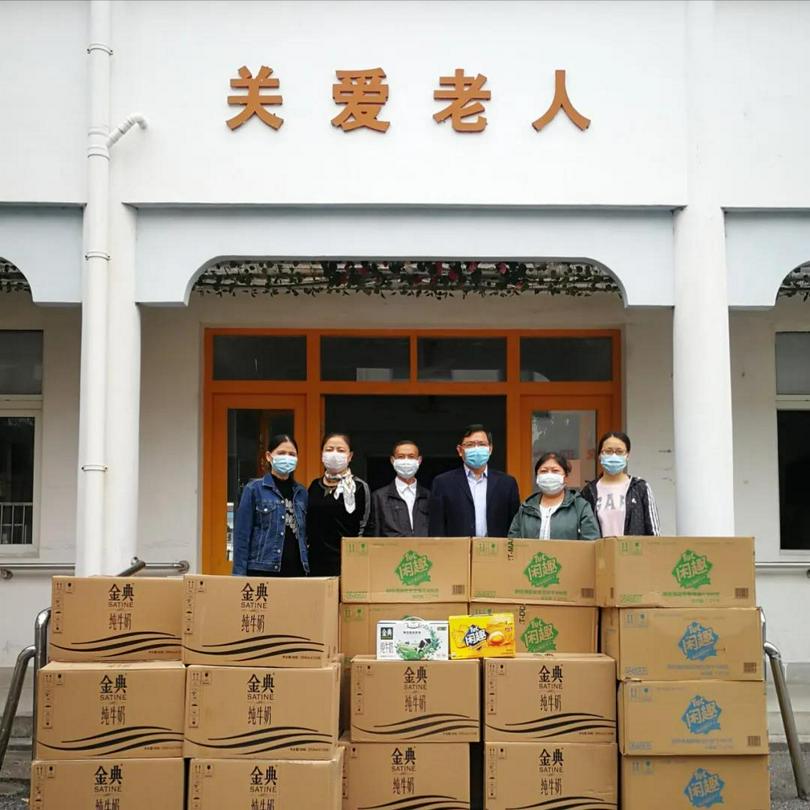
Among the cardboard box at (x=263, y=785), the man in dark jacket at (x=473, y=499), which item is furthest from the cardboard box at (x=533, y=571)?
the cardboard box at (x=263, y=785)

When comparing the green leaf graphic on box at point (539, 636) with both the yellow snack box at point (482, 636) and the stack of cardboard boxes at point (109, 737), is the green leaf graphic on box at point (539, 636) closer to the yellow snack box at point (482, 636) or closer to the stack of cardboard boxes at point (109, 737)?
the yellow snack box at point (482, 636)

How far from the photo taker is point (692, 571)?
4996 mm

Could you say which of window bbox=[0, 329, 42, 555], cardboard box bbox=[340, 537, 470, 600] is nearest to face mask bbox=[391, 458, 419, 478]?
cardboard box bbox=[340, 537, 470, 600]

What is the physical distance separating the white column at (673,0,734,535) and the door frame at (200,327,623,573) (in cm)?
218

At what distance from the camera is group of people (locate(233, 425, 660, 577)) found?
5816 millimetres

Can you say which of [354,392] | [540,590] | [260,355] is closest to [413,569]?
[540,590]

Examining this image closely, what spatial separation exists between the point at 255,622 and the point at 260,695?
11.8 inches

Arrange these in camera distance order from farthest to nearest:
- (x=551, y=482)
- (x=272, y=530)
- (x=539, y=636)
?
(x=272, y=530)
(x=551, y=482)
(x=539, y=636)

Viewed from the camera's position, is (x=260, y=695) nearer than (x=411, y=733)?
Yes

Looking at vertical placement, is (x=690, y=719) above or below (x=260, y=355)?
below

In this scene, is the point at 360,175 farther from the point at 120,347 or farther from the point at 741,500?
the point at 741,500

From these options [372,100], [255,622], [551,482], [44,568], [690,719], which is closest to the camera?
[255,622]

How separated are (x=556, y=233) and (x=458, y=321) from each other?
2191mm

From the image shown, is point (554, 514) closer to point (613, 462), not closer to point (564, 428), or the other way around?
point (613, 462)
